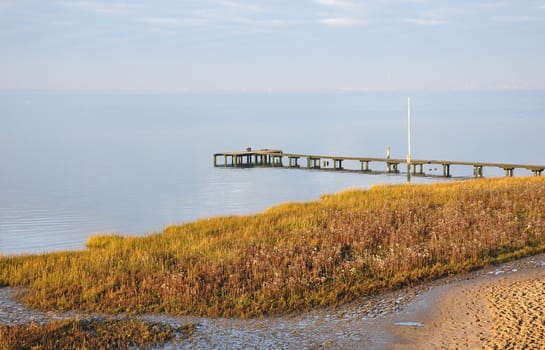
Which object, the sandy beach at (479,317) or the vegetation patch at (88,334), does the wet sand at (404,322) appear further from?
the vegetation patch at (88,334)

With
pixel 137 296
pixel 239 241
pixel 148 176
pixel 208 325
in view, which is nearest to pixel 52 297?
→ pixel 137 296

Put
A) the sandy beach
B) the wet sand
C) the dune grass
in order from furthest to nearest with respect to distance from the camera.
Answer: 1. the dune grass
2. the wet sand
3. the sandy beach

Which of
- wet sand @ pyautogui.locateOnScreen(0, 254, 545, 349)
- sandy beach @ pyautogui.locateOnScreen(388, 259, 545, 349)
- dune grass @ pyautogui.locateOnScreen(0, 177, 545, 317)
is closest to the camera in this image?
sandy beach @ pyautogui.locateOnScreen(388, 259, 545, 349)

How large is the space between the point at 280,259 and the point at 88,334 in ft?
18.8

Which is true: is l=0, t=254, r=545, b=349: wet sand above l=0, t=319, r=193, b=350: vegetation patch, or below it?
below

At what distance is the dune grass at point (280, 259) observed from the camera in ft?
41.8

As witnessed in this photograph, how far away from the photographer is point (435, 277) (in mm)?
14383

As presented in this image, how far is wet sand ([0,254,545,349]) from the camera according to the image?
10117 mm

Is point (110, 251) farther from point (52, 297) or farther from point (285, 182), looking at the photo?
point (285, 182)

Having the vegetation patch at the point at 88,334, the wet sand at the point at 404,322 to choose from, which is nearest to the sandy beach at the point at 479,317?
the wet sand at the point at 404,322

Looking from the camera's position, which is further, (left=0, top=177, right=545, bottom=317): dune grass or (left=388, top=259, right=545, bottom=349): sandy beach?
(left=0, top=177, right=545, bottom=317): dune grass

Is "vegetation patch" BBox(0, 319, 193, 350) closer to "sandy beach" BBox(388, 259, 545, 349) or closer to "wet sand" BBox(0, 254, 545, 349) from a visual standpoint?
"wet sand" BBox(0, 254, 545, 349)

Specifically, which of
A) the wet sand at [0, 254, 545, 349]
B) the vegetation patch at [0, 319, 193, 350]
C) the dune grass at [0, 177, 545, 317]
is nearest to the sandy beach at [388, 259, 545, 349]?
the wet sand at [0, 254, 545, 349]

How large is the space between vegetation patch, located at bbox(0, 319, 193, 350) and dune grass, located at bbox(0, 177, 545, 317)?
1161mm
